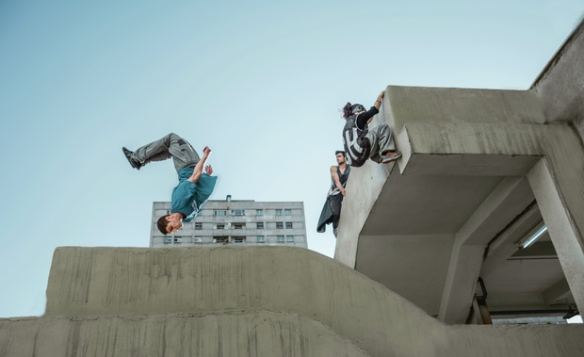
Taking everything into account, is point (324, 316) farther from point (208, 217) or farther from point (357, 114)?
point (208, 217)

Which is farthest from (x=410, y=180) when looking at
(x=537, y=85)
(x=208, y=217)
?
(x=208, y=217)

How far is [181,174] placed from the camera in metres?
8.86

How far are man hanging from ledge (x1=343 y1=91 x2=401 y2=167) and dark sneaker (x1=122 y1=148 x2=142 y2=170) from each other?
354cm

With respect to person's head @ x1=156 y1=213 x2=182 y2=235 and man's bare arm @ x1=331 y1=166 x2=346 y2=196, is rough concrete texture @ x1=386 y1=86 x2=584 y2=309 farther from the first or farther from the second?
person's head @ x1=156 y1=213 x2=182 y2=235

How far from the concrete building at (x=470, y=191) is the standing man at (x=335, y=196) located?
0.42m

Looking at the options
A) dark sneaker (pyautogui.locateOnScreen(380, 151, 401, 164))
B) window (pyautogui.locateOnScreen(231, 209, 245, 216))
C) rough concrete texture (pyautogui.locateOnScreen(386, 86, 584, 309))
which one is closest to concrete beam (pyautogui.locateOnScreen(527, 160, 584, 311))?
rough concrete texture (pyautogui.locateOnScreen(386, 86, 584, 309))

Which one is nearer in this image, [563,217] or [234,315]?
[234,315]

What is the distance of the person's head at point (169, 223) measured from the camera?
8133 mm

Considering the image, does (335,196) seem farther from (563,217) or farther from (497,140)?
(563,217)

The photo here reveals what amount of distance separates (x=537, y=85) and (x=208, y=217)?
33708 mm

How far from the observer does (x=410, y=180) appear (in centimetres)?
789

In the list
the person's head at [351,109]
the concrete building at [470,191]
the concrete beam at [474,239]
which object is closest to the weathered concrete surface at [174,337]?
the concrete building at [470,191]

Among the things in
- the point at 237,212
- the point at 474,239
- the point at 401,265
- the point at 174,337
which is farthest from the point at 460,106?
the point at 237,212

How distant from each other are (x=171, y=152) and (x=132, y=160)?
75 centimetres
